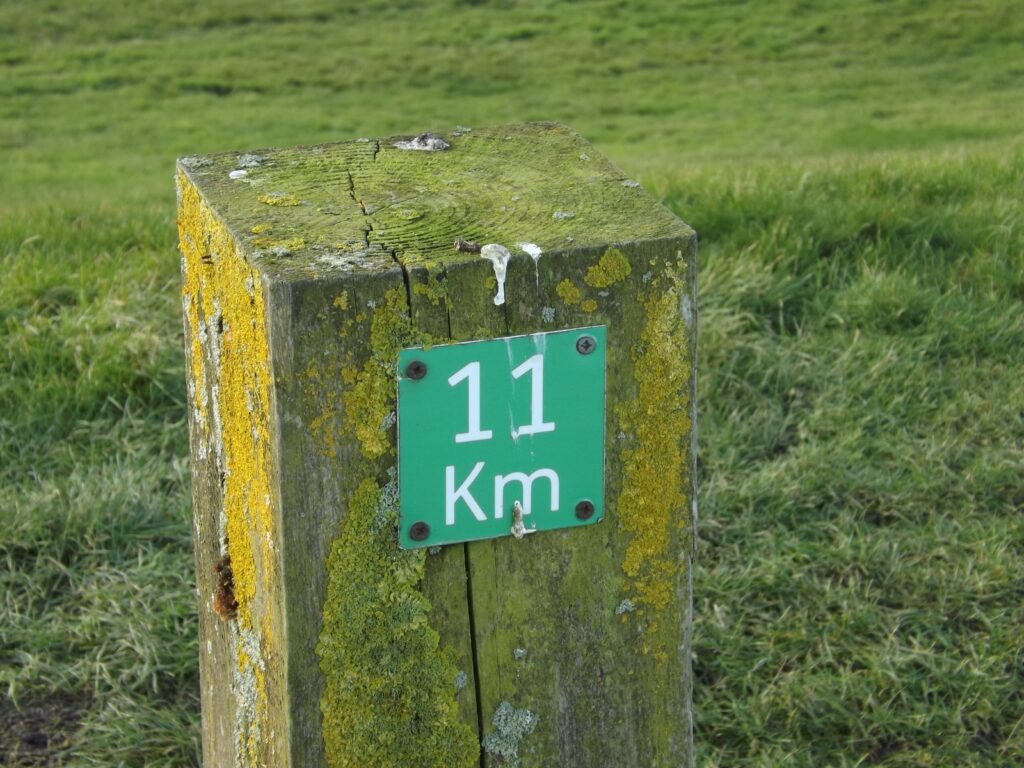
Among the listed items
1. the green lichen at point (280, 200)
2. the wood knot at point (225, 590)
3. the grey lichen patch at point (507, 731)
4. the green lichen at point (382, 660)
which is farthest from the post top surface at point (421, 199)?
the grey lichen patch at point (507, 731)

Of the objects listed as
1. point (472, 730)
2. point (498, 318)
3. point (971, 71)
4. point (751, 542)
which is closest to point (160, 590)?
point (751, 542)

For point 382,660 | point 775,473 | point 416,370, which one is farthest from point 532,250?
point 775,473

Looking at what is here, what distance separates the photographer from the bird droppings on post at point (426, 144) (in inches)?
90.2

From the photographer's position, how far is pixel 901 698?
10.7 feet

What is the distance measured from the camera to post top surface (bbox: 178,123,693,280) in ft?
6.15

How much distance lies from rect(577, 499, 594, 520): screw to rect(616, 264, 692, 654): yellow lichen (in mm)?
47

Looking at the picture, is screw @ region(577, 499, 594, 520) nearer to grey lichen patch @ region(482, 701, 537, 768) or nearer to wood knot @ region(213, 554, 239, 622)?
grey lichen patch @ region(482, 701, 537, 768)

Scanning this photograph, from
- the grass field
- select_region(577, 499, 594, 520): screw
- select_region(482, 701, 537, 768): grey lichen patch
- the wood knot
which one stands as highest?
select_region(577, 499, 594, 520): screw

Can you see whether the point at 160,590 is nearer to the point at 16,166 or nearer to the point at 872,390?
the point at 872,390

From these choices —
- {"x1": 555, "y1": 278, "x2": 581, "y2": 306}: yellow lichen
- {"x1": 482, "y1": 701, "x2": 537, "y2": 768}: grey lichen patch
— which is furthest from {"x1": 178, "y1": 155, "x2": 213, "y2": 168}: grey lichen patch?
{"x1": 482, "y1": 701, "x2": 537, "y2": 768}: grey lichen patch

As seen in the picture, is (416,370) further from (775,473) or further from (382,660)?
(775,473)

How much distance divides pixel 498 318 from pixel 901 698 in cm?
190

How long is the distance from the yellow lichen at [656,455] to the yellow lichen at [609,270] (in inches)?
2.2

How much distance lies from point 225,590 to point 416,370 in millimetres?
633
